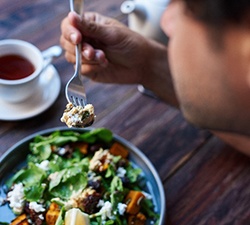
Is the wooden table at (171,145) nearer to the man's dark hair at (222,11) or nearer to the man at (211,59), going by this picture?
the man at (211,59)

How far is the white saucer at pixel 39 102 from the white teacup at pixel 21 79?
2 centimetres

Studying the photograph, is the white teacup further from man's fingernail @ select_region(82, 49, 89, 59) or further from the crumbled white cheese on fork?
the crumbled white cheese on fork

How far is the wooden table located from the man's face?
9.7 inches

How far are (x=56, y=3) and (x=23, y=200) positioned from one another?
60cm

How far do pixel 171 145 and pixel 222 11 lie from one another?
0.49 meters

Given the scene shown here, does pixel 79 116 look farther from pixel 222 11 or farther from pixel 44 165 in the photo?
pixel 222 11

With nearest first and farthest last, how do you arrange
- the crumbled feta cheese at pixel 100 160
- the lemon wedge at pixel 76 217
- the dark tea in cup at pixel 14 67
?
the lemon wedge at pixel 76 217
the crumbled feta cheese at pixel 100 160
the dark tea in cup at pixel 14 67

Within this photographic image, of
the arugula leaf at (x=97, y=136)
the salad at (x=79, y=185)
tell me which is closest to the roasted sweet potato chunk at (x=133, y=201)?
the salad at (x=79, y=185)

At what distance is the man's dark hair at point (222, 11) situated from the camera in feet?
1.83

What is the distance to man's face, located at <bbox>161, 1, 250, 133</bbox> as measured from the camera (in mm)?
617

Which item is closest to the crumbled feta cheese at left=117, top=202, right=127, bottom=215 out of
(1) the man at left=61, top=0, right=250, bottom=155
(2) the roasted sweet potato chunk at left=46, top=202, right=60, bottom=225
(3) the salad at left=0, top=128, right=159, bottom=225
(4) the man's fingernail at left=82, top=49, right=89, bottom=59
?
(3) the salad at left=0, top=128, right=159, bottom=225

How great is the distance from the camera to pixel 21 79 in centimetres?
100

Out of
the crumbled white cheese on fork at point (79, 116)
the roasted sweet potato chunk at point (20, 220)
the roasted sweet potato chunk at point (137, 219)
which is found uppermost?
the crumbled white cheese on fork at point (79, 116)

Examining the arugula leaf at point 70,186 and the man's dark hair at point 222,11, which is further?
the arugula leaf at point 70,186
